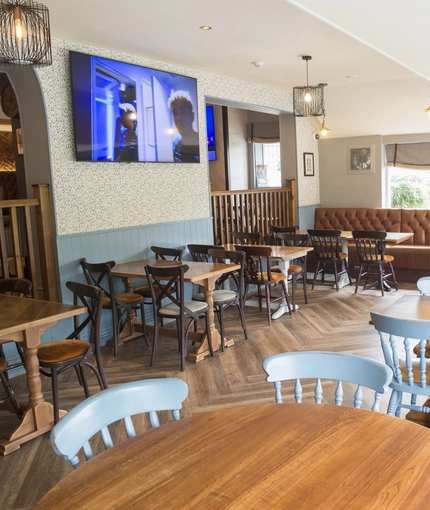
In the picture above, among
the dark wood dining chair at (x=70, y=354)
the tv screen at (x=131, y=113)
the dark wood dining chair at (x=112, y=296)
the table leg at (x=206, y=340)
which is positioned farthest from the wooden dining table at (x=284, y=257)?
the dark wood dining chair at (x=70, y=354)

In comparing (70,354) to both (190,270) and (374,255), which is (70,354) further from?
(374,255)

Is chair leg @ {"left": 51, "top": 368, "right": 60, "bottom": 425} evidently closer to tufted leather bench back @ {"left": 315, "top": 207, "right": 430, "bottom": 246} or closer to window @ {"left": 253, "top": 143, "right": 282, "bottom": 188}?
tufted leather bench back @ {"left": 315, "top": 207, "right": 430, "bottom": 246}

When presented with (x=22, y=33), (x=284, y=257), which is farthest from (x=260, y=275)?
(x=22, y=33)

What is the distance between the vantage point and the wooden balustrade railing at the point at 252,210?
702cm

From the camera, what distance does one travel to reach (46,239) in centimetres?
480

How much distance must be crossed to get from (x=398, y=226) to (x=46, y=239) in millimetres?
5577

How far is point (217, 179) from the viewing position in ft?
32.8

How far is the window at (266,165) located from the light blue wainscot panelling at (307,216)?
1.74 m

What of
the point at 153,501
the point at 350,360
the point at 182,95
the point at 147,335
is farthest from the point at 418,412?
the point at 182,95

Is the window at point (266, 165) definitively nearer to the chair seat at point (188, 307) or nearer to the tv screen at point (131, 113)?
the tv screen at point (131, 113)

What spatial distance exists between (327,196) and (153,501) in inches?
327

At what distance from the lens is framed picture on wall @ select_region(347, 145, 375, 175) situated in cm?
870

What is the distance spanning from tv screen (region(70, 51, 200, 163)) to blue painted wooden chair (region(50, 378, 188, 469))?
140 inches

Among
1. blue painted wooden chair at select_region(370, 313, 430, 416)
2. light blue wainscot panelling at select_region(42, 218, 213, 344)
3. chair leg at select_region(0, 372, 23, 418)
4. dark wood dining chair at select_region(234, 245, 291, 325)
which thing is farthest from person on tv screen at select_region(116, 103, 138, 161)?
blue painted wooden chair at select_region(370, 313, 430, 416)
